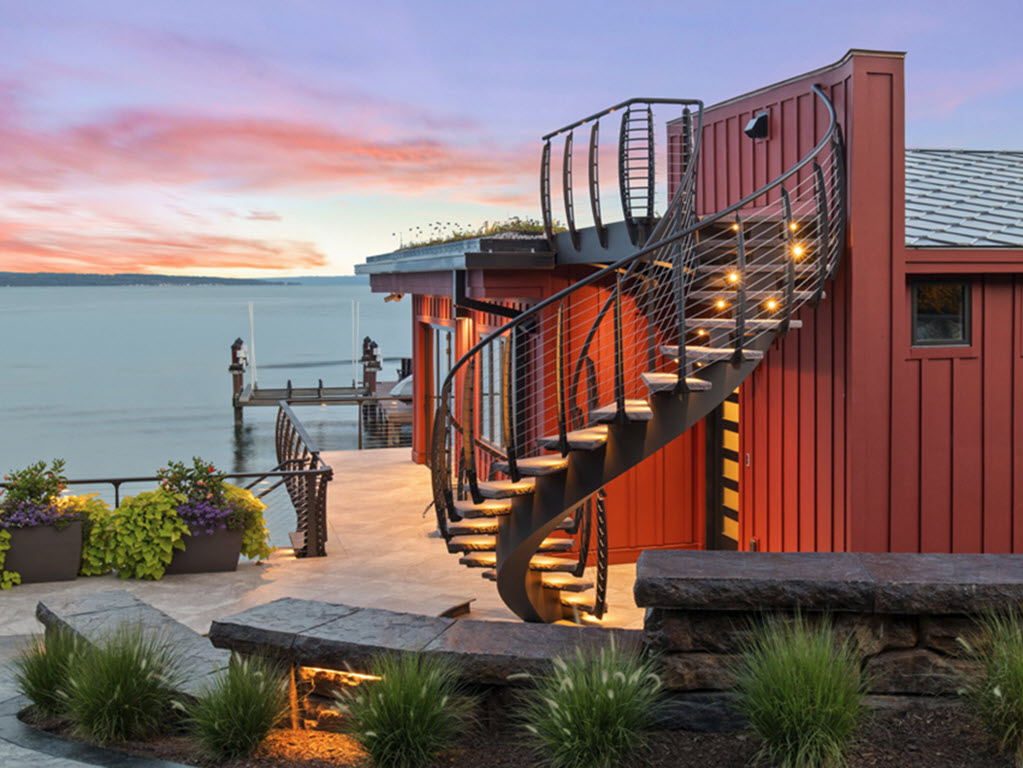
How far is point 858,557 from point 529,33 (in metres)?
19.9

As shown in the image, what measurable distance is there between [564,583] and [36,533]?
443 cm

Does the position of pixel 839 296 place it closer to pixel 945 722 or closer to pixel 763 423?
pixel 763 423

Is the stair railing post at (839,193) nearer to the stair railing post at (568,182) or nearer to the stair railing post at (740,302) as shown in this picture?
the stair railing post at (740,302)

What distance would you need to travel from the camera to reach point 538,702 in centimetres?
380

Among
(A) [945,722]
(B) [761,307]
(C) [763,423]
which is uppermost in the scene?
(B) [761,307]

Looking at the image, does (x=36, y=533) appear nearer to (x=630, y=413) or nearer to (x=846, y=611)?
(x=630, y=413)

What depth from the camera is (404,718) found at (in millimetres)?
3568

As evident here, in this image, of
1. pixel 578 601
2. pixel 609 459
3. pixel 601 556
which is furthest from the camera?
pixel 578 601

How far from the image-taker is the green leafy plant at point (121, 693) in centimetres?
394

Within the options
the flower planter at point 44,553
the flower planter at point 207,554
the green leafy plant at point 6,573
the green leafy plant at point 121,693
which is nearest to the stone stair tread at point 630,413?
the green leafy plant at point 121,693

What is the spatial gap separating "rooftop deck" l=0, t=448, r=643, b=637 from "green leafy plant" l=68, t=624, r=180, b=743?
314cm

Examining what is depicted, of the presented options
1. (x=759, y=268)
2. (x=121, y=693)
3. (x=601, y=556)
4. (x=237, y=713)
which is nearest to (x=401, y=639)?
(x=237, y=713)

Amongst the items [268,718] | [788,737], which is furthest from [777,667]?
[268,718]

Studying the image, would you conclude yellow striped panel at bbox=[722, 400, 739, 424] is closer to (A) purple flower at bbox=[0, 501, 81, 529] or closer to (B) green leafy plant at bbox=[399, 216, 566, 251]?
(B) green leafy plant at bbox=[399, 216, 566, 251]
